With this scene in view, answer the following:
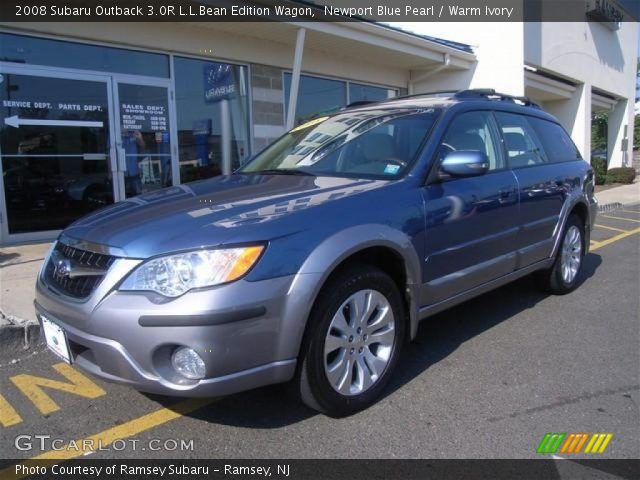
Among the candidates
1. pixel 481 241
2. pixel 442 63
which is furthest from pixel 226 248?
pixel 442 63

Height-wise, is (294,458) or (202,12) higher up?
(202,12)

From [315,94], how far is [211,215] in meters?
8.68

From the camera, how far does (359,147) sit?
11.6ft

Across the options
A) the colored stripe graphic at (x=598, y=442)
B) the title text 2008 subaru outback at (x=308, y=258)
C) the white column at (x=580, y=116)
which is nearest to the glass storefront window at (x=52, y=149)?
the title text 2008 subaru outback at (x=308, y=258)

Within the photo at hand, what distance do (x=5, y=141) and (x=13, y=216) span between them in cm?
99

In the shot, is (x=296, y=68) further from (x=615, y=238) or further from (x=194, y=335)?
(x=194, y=335)

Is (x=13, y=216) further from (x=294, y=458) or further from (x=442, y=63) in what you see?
(x=442, y=63)

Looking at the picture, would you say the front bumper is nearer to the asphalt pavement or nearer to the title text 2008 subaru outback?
the title text 2008 subaru outback

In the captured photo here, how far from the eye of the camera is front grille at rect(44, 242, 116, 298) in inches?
97.7

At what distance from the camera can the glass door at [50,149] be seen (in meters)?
6.88

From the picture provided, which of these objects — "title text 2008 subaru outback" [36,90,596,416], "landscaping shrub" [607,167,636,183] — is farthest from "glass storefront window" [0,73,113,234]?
"landscaping shrub" [607,167,636,183]

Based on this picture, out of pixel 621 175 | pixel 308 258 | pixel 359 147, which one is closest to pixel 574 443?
pixel 308 258

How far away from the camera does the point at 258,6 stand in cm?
753

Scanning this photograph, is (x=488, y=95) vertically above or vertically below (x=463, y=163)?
above
